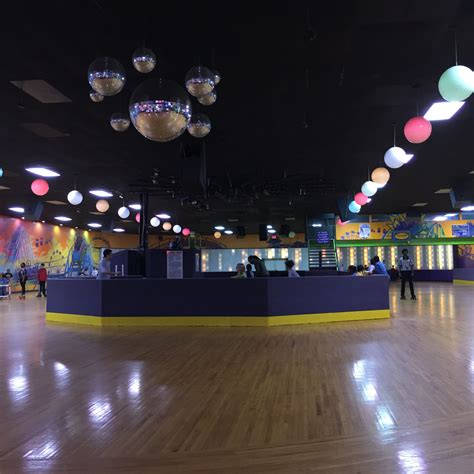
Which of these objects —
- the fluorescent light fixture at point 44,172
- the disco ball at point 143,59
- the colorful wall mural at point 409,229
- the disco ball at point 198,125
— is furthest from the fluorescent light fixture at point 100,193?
the colorful wall mural at point 409,229

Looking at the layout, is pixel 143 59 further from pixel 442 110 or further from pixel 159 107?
pixel 442 110

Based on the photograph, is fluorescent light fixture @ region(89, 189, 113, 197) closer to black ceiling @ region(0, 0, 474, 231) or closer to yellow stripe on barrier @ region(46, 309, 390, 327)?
black ceiling @ region(0, 0, 474, 231)

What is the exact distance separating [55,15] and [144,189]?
7.79 meters

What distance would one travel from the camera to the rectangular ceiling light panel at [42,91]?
5.27 m

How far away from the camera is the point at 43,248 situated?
67.6 ft

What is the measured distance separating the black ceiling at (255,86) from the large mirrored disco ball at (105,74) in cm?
58

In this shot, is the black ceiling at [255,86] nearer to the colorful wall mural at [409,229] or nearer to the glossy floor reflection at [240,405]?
the glossy floor reflection at [240,405]

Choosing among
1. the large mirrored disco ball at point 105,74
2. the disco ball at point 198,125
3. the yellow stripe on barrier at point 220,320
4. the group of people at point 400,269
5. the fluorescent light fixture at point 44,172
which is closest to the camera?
the large mirrored disco ball at point 105,74

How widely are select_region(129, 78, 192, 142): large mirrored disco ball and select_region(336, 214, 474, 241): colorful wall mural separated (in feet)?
66.8

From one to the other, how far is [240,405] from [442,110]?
551cm

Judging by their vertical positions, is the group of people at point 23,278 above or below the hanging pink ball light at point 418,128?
below

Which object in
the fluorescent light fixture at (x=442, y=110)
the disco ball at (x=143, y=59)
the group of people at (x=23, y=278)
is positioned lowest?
the group of people at (x=23, y=278)

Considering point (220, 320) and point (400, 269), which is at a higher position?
point (400, 269)

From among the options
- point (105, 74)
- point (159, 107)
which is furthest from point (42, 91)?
point (159, 107)
